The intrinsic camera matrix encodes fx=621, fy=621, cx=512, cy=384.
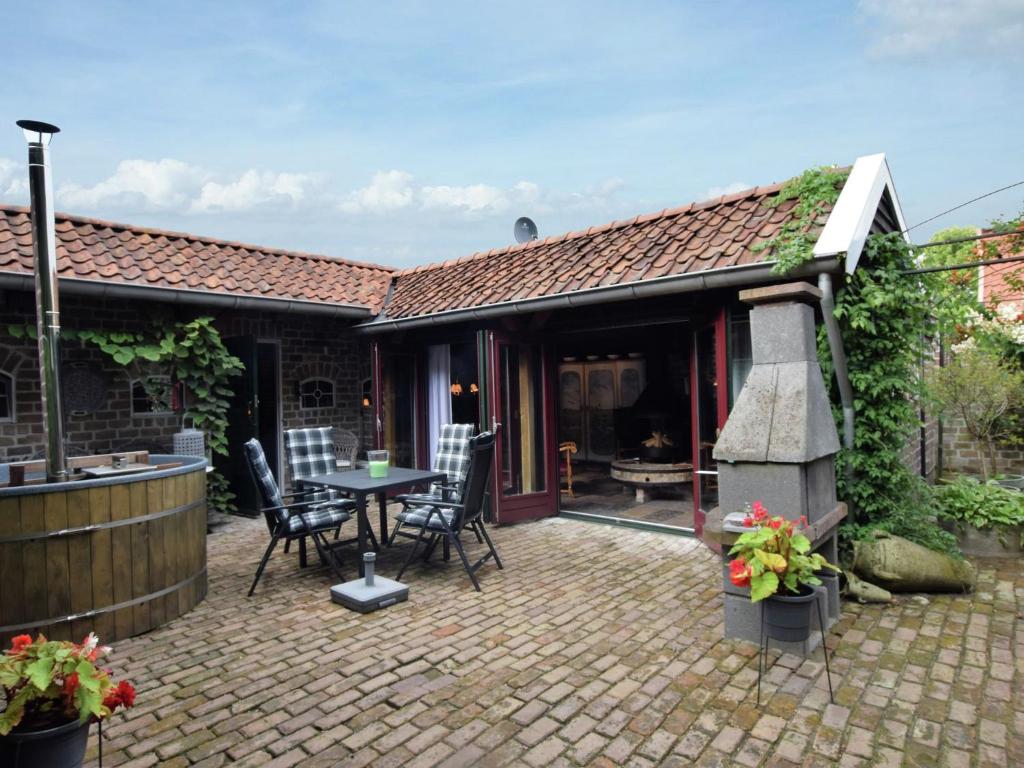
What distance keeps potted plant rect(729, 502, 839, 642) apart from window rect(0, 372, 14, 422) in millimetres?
6889

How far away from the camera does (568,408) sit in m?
12.5

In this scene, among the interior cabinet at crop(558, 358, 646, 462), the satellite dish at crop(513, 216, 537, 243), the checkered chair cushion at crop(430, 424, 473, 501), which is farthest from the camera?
the interior cabinet at crop(558, 358, 646, 462)

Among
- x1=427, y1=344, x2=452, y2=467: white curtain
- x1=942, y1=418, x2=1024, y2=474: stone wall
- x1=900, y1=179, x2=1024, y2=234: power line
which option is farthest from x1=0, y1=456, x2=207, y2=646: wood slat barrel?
Result: x1=942, y1=418, x2=1024, y2=474: stone wall

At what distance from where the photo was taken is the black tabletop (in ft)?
15.8

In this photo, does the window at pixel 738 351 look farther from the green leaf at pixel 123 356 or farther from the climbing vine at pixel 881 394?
the green leaf at pixel 123 356

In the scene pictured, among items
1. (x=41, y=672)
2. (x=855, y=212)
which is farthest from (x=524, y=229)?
(x=41, y=672)

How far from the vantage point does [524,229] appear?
933 centimetres

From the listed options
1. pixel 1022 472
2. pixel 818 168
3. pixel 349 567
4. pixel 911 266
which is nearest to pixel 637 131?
pixel 818 168

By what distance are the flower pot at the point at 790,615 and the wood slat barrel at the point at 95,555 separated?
12.2 feet

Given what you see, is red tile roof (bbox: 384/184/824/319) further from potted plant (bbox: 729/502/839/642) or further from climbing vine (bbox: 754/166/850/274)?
potted plant (bbox: 729/502/839/642)

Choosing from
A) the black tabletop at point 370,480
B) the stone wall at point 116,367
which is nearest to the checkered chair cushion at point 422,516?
the black tabletop at point 370,480

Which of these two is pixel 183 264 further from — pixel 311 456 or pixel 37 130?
pixel 37 130

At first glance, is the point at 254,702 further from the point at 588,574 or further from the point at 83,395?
the point at 83,395

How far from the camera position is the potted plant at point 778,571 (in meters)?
3.09
